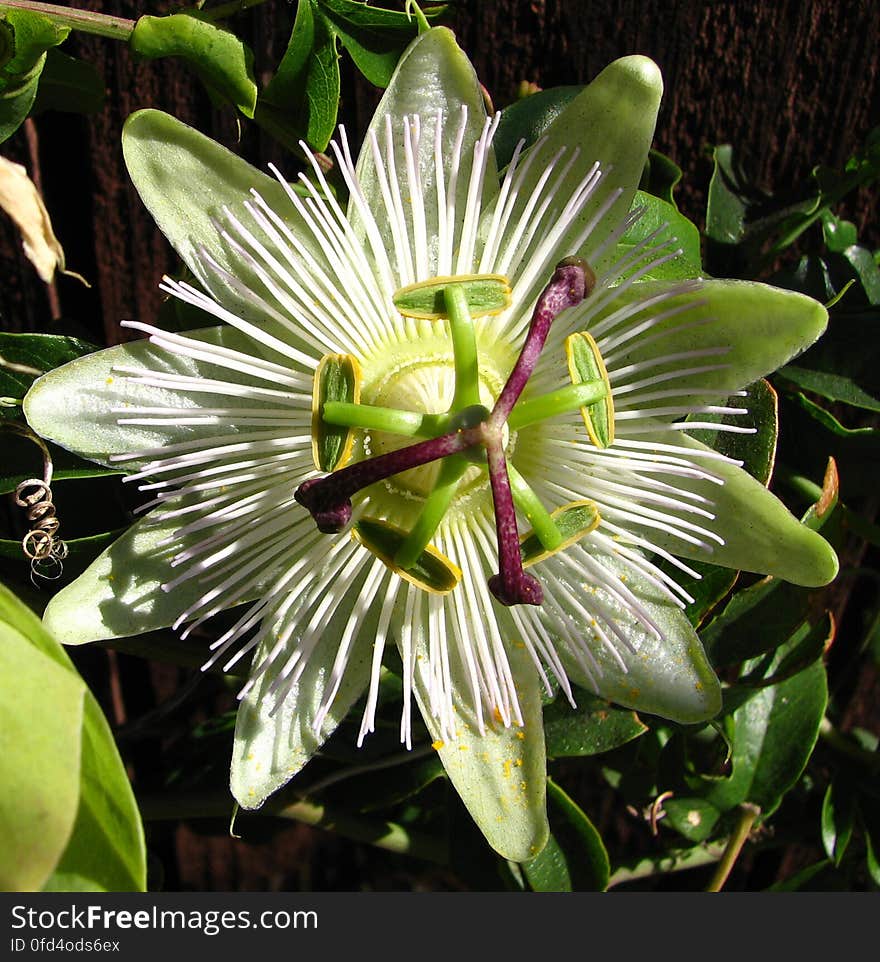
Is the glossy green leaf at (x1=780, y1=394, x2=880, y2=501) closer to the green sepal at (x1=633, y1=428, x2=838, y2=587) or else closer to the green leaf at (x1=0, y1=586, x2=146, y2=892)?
the green sepal at (x1=633, y1=428, x2=838, y2=587)

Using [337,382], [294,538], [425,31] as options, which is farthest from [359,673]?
[425,31]

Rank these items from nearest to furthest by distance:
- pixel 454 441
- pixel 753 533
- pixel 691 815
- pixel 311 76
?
pixel 454 441
pixel 753 533
pixel 311 76
pixel 691 815

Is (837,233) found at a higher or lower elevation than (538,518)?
higher

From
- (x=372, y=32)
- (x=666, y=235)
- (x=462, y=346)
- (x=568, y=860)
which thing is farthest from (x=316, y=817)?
(x=372, y=32)

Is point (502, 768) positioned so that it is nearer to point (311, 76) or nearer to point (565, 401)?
point (565, 401)

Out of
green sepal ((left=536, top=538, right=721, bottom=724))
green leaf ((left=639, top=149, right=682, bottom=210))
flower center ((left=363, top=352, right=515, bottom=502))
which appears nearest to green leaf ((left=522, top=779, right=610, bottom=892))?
green sepal ((left=536, top=538, right=721, bottom=724))
